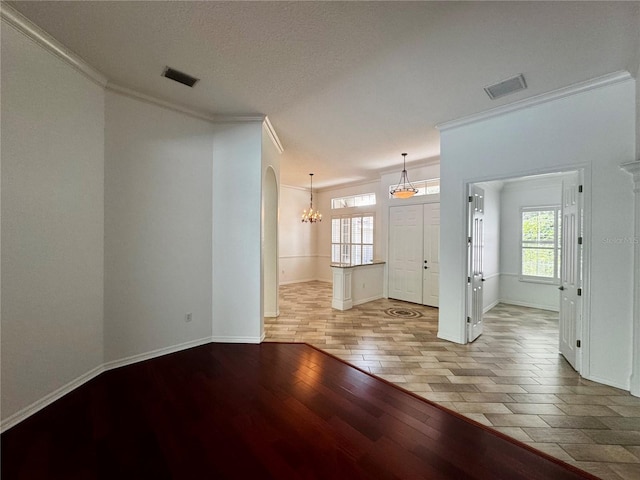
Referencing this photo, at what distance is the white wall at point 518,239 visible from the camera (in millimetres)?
5559

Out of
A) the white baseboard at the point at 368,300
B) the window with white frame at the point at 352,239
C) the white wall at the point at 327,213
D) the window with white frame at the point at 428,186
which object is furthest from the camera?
the white wall at the point at 327,213

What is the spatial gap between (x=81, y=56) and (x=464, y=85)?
3.99m

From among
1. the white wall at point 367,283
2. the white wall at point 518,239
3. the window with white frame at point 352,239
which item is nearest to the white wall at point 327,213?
the window with white frame at point 352,239

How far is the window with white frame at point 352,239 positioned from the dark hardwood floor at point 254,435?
5.15 meters

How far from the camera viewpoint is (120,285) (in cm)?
291

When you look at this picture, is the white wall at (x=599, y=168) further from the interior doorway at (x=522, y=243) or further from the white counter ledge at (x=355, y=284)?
the white counter ledge at (x=355, y=284)

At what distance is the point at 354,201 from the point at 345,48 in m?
6.08

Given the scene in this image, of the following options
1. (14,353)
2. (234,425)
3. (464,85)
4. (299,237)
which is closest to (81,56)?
(14,353)

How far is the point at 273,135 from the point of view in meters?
4.16

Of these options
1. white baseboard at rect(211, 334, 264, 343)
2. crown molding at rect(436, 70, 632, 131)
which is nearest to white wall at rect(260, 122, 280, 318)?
white baseboard at rect(211, 334, 264, 343)

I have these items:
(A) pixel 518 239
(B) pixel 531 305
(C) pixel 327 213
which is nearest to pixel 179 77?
(C) pixel 327 213

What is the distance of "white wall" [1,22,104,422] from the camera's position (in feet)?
6.57

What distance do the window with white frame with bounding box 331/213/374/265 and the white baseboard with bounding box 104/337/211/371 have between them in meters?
4.84

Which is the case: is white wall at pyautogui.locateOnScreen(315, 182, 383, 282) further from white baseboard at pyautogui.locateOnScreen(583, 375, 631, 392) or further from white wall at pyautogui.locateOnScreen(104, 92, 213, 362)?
white baseboard at pyautogui.locateOnScreen(583, 375, 631, 392)
